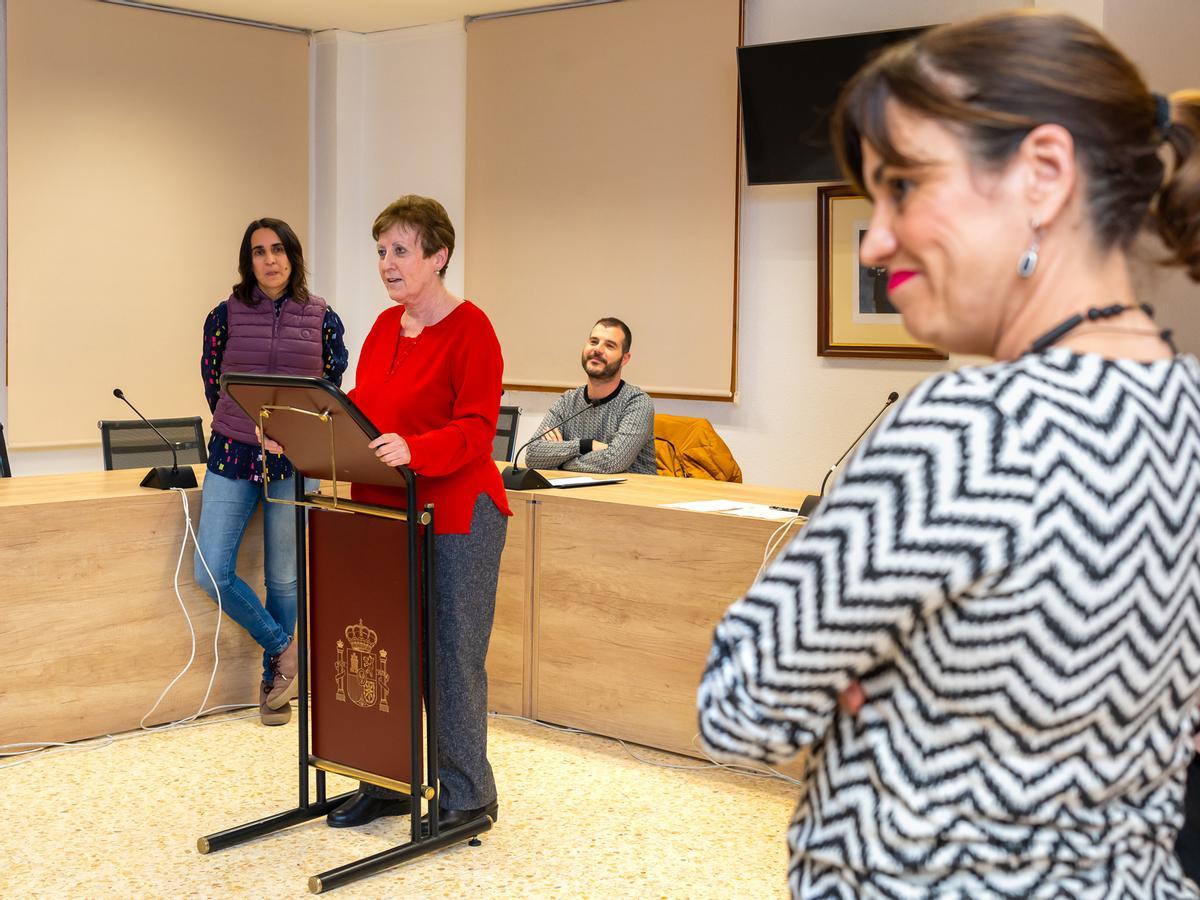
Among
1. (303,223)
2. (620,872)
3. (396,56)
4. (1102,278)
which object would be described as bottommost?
(620,872)

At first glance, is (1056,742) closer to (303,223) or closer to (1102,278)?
(1102,278)

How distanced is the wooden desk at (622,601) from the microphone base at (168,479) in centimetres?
99

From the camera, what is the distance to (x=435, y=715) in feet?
9.04

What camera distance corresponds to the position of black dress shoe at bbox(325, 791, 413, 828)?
2975 mm

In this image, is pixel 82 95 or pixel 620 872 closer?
pixel 620 872

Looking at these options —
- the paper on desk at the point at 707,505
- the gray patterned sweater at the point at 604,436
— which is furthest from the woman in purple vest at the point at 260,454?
the paper on desk at the point at 707,505

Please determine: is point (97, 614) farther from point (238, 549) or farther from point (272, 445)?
point (272, 445)

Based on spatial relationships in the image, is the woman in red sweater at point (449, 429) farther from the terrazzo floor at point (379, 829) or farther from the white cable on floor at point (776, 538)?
the white cable on floor at point (776, 538)

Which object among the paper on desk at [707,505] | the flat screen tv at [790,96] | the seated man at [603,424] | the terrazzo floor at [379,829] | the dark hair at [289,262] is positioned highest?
the flat screen tv at [790,96]

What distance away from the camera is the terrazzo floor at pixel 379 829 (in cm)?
266

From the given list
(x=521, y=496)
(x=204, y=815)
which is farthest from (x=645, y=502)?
(x=204, y=815)

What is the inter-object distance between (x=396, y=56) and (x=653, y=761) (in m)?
4.78

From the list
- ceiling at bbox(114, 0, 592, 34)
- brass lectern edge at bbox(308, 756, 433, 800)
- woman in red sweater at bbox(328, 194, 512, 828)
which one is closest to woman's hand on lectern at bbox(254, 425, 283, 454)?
woman in red sweater at bbox(328, 194, 512, 828)

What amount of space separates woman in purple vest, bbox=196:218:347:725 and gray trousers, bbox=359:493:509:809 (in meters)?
1.12
